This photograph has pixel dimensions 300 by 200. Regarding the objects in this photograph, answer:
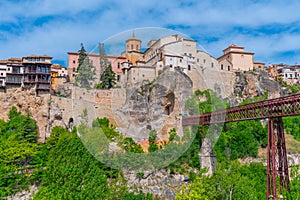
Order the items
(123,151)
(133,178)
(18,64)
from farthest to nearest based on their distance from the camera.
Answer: (18,64)
(133,178)
(123,151)

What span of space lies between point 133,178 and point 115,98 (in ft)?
24.2

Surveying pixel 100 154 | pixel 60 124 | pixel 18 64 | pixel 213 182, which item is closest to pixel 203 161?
pixel 213 182

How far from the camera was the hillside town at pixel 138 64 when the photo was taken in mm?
16856

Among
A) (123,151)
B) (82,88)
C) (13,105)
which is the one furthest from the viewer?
(13,105)

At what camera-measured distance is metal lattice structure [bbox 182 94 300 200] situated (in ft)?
53.3

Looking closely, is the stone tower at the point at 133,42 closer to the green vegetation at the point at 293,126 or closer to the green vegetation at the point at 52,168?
the green vegetation at the point at 52,168

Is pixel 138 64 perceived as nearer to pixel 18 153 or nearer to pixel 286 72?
pixel 18 153

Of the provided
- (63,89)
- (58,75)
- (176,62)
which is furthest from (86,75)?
(58,75)

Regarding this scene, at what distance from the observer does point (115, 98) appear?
785 inches

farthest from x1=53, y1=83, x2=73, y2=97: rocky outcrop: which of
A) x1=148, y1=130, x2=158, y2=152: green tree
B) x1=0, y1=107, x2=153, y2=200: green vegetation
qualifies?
x1=148, y1=130, x2=158, y2=152: green tree

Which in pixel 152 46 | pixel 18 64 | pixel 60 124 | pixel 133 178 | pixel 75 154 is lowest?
pixel 133 178

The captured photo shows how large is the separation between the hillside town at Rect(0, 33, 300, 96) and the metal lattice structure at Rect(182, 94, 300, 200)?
2305 mm

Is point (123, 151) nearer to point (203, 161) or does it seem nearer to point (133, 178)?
point (133, 178)

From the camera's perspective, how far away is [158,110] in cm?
2108
